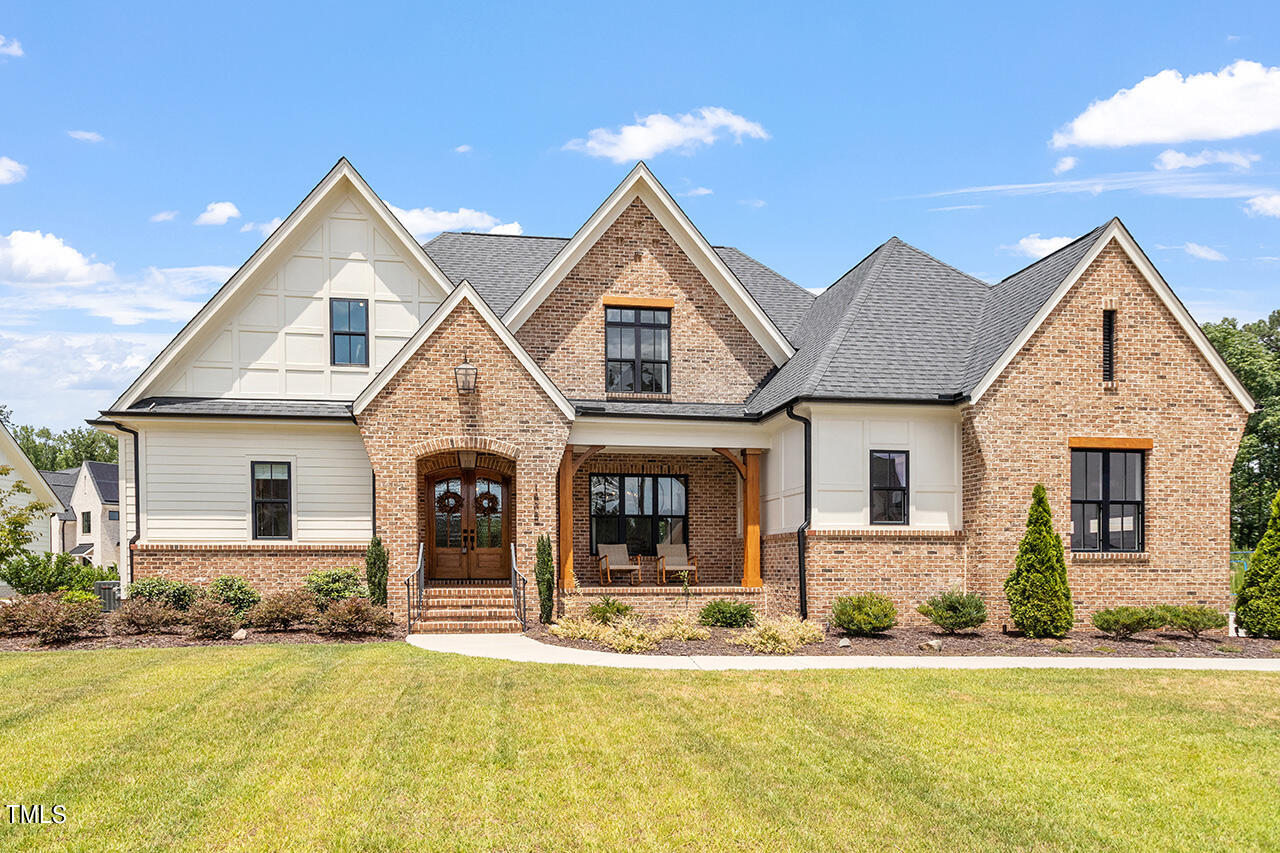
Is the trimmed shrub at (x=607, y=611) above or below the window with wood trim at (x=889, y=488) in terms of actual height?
below

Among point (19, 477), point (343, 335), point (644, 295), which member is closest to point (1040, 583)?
point (644, 295)

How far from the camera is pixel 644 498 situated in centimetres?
2150

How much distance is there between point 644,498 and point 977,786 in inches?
545

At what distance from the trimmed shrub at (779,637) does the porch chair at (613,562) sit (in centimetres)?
535

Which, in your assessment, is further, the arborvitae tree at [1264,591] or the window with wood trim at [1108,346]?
the window with wood trim at [1108,346]

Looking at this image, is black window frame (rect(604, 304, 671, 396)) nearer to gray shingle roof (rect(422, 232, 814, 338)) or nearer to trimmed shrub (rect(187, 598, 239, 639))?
gray shingle roof (rect(422, 232, 814, 338))


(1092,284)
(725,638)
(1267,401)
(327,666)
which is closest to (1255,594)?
(1092,284)

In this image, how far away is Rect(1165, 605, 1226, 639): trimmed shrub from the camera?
16797 millimetres

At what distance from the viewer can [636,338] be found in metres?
20.9

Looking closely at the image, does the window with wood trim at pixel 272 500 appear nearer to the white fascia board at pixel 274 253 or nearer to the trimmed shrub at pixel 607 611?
the white fascia board at pixel 274 253

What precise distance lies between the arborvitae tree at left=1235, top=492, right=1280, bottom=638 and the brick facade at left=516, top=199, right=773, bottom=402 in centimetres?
955

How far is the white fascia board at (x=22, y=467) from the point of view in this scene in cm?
2600

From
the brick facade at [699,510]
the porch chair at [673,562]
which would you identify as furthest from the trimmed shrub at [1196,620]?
the porch chair at [673,562]

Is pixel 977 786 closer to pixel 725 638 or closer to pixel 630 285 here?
pixel 725 638
